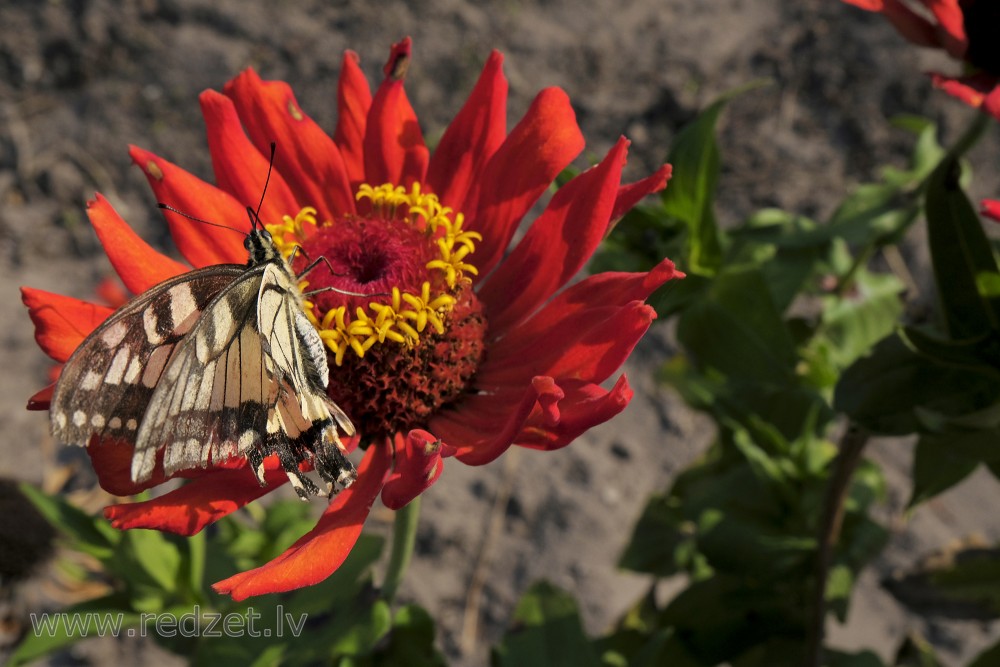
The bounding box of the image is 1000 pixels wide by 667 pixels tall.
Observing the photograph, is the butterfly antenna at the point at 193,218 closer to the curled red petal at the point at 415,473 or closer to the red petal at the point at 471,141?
the red petal at the point at 471,141

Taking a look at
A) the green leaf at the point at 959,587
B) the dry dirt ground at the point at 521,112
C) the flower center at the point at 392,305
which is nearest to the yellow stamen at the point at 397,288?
the flower center at the point at 392,305

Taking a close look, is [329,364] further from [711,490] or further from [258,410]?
[711,490]

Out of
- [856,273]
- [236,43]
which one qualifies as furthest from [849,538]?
[236,43]

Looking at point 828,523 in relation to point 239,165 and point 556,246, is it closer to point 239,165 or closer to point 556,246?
point 556,246

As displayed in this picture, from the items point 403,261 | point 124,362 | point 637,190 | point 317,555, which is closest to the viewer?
point 317,555

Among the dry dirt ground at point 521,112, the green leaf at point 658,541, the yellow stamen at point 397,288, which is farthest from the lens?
the dry dirt ground at point 521,112

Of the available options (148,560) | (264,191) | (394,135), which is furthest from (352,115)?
(148,560)

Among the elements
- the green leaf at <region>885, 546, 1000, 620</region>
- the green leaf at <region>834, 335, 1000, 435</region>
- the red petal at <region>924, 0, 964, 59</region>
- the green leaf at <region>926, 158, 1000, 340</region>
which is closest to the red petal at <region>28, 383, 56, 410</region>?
the green leaf at <region>834, 335, 1000, 435</region>
